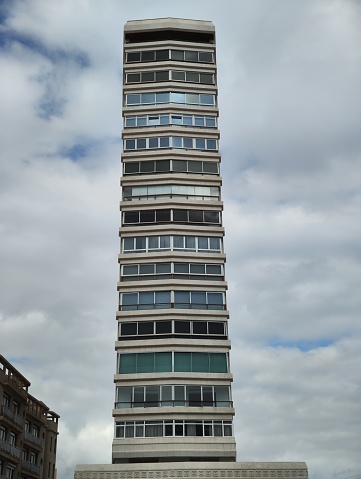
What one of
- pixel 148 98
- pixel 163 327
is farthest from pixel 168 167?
pixel 163 327

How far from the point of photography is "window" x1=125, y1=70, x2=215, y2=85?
2948 inches

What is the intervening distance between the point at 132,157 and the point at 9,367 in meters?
26.1

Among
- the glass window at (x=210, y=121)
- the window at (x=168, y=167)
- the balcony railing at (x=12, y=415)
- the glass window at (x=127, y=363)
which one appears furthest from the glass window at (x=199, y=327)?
the glass window at (x=210, y=121)

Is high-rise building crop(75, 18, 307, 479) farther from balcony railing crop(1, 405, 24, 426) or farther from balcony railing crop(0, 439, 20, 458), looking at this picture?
balcony railing crop(0, 439, 20, 458)

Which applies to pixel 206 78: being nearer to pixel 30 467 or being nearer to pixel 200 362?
pixel 200 362

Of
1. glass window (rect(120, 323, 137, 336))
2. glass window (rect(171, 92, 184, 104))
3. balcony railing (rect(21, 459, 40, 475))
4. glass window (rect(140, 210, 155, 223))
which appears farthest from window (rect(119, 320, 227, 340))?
glass window (rect(171, 92, 184, 104))

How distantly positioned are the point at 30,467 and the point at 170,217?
35448 mm

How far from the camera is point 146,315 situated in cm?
6312

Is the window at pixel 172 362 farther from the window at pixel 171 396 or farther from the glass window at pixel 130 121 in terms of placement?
the glass window at pixel 130 121

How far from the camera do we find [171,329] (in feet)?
204

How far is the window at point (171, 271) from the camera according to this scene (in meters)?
65.1

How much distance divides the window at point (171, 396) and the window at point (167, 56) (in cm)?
3787

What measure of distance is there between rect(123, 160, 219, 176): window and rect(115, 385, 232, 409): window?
23173mm

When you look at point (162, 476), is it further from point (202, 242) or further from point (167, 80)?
point (167, 80)
